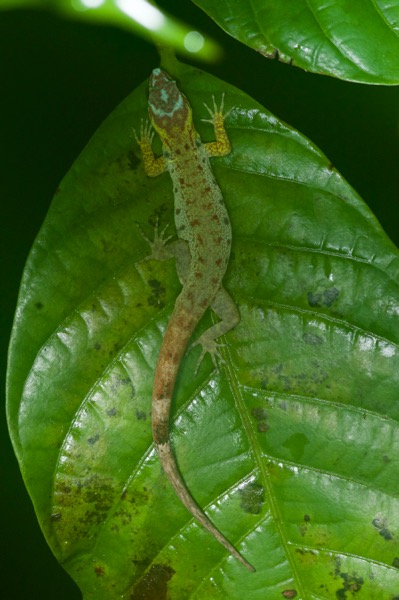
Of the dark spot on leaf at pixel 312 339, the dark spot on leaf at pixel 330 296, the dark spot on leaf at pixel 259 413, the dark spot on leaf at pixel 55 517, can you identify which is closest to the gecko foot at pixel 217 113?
the dark spot on leaf at pixel 330 296

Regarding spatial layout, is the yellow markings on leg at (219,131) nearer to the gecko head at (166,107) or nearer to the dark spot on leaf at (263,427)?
the gecko head at (166,107)

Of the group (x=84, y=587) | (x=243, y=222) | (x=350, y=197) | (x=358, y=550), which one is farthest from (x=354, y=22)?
(x=84, y=587)

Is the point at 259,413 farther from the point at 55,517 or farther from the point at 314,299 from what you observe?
the point at 55,517

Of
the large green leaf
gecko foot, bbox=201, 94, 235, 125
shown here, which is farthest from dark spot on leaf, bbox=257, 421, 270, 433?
gecko foot, bbox=201, 94, 235, 125

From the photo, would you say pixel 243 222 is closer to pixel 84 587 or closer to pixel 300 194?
pixel 300 194

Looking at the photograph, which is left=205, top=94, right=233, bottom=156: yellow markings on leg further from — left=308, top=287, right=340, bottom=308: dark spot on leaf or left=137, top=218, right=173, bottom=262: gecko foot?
left=308, top=287, right=340, bottom=308: dark spot on leaf

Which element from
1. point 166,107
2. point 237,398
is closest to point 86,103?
point 166,107
